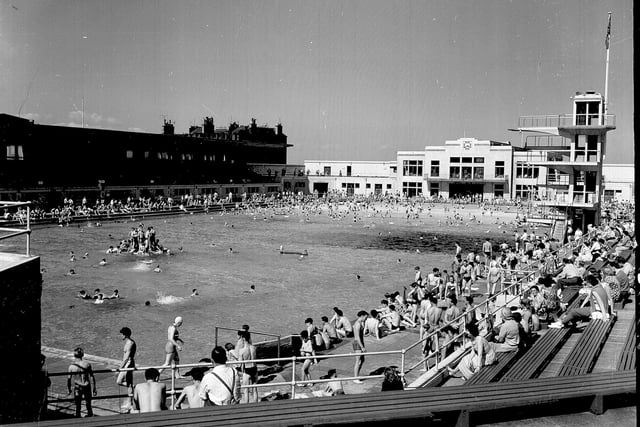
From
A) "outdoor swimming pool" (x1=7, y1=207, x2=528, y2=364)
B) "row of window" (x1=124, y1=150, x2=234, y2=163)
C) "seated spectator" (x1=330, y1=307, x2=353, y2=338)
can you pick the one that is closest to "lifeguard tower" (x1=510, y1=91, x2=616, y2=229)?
"outdoor swimming pool" (x1=7, y1=207, x2=528, y2=364)

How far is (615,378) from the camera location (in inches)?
257

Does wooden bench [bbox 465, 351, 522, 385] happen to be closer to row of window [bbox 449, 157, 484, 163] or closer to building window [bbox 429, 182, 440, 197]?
row of window [bbox 449, 157, 484, 163]

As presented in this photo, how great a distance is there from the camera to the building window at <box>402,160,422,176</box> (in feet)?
270

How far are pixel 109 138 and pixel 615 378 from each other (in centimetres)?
5466

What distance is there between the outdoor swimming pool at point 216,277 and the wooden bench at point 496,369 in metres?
7.14

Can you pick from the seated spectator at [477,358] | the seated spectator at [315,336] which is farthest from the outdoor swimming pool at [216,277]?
the seated spectator at [477,358]

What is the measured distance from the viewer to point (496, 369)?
782 cm

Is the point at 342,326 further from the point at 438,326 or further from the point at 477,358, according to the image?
the point at 477,358

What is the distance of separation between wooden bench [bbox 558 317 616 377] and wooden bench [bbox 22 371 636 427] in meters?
0.68

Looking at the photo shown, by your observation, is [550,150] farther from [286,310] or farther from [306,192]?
[306,192]

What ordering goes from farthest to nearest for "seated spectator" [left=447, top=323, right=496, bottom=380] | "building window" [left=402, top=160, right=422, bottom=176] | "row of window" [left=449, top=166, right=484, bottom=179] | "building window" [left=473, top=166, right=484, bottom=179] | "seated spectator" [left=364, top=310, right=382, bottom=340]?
"building window" [left=402, top=160, right=422, bottom=176]
"row of window" [left=449, top=166, right=484, bottom=179]
"building window" [left=473, top=166, right=484, bottom=179]
"seated spectator" [left=364, top=310, right=382, bottom=340]
"seated spectator" [left=447, top=323, right=496, bottom=380]

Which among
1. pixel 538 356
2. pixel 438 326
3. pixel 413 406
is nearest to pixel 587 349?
pixel 538 356

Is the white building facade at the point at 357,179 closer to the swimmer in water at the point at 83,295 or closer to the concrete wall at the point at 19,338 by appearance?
the swimmer in water at the point at 83,295

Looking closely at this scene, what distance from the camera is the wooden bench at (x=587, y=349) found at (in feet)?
24.2
